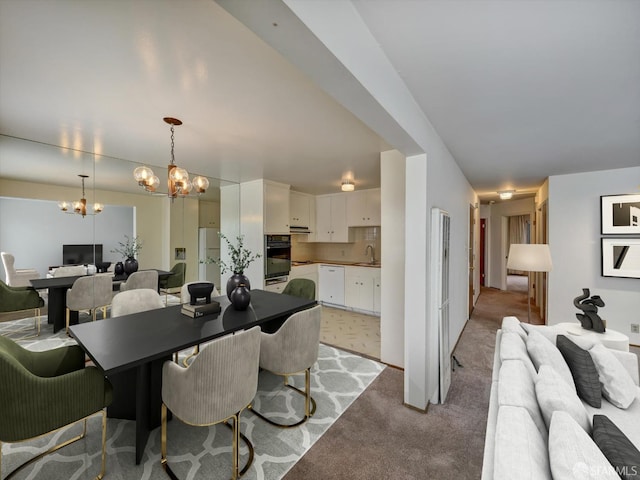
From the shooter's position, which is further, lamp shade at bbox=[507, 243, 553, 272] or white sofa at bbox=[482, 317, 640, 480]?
lamp shade at bbox=[507, 243, 553, 272]

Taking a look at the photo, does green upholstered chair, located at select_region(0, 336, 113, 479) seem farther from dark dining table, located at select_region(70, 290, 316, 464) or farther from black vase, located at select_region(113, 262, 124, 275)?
black vase, located at select_region(113, 262, 124, 275)

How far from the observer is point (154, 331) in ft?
6.32

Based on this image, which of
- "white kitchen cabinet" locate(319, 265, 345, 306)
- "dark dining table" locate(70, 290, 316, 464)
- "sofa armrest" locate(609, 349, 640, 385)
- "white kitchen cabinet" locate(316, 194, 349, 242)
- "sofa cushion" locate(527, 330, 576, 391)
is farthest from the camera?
"white kitchen cabinet" locate(316, 194, 349, 242)

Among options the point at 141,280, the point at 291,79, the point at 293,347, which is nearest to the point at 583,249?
the point at 293,347

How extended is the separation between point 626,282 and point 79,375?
233 inches

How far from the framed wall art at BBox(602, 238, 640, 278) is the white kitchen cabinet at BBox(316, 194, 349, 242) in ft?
13.0

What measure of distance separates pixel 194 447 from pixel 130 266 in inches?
101

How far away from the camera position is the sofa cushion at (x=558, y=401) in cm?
121

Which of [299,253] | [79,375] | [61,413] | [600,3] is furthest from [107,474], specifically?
[299,253]

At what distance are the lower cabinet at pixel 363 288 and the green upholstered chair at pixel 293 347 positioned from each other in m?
3.00

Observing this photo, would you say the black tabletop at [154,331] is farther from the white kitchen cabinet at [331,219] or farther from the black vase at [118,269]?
the white kitchen cabinet at [331,219]

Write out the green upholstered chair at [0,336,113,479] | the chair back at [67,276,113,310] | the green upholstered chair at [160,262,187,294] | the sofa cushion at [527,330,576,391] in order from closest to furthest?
the green upholstered chair at [0,336,113,479] → the sofa cushion at [527,330,576,391] → the chair back at [67,276,113,310] → the green upholstered chair at [160,262,187,294]

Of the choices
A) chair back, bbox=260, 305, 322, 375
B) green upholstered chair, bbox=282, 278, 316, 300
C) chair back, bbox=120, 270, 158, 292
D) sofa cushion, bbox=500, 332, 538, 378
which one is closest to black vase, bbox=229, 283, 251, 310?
chair back, bbox=260, 305, 322, 375

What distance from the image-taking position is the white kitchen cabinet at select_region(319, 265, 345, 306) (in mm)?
5484
